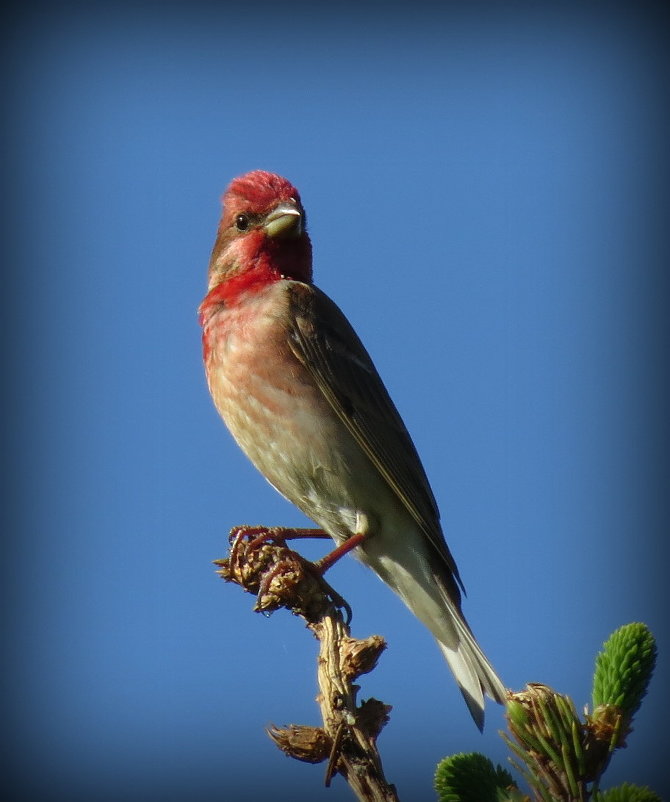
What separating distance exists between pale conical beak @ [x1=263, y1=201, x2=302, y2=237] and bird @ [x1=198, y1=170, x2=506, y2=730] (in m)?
0.34

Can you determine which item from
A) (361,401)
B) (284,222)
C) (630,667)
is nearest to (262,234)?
(284,222)

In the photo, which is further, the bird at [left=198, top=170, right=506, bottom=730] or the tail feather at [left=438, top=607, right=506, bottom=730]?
the bird at [left=198, top=170, right=506, bottom=730]

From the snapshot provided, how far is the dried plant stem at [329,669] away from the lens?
265 centimetres

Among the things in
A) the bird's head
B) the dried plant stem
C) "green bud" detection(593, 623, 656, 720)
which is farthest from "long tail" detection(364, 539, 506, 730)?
"green bud" detection(593, 623, 656, 720)

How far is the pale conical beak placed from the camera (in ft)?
19.1

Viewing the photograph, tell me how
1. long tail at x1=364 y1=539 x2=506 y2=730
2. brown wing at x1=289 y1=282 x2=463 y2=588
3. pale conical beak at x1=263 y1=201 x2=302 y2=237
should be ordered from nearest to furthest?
long tail at x1=364 y1=539 x2=506 y2=730
brown wing at x1=289 y1=282 x2=463 y2=588
pale conical beak at x1=263 y1=201 x2=302 y2=237

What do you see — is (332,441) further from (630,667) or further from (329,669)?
(630,667)

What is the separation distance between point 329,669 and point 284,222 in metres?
3.36

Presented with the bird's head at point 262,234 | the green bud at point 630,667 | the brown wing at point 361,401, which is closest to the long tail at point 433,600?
the brown wing at point 361,401

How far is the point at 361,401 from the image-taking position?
5.46m

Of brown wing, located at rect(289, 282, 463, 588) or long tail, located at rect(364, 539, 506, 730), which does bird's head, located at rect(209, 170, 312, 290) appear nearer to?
brown wing, located at rect(289, 282, 463, 588)

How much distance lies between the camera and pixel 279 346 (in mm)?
5316

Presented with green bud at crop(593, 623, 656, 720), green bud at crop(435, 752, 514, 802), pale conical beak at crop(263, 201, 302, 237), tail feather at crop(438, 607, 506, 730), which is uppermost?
pale conical beak at crop(263, 201, 302, 237)

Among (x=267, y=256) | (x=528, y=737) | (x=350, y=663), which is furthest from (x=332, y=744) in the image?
(x=267, y=256)
